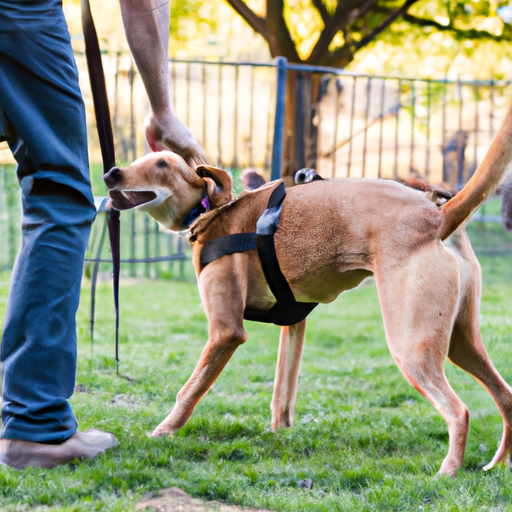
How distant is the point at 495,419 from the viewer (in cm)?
335

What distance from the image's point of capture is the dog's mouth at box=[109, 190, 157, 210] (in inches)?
124

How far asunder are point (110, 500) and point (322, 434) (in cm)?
157

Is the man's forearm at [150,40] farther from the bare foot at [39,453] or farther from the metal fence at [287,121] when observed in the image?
the metal fence at [287,121]

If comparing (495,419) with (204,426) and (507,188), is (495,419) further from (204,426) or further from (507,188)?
(204,426)

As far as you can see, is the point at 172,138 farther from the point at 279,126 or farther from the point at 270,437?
the point at 279,126

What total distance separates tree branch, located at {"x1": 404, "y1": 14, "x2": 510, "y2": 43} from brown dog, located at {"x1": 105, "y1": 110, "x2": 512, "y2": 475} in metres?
11.6

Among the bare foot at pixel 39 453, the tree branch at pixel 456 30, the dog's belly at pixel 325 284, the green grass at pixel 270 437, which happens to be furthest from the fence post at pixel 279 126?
the tree branch at pixel 456 30

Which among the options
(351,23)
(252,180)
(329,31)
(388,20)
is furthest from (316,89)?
(252,180)

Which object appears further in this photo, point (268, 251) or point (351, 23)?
point (351, 23)

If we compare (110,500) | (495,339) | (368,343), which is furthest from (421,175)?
(110,500)

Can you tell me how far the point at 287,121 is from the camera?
10797 millimetres

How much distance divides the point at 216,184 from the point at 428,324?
50.2 inches

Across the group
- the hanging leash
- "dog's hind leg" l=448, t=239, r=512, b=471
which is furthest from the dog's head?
"dog's hind leg" l=448, t=239, r=512, b=471

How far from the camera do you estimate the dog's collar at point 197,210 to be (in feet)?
10.9
